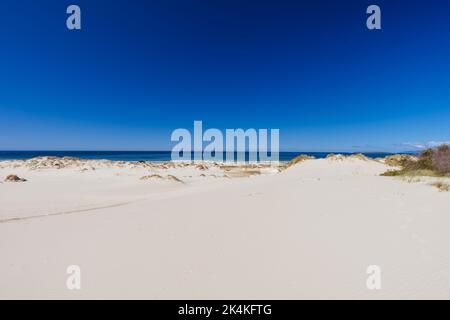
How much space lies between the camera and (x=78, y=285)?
332cm

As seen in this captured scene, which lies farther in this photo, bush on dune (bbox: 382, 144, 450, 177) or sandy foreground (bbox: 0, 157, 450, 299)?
bush on dune (bbox: 382, 144, 450, 177)

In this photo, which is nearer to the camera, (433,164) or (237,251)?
(237,251)

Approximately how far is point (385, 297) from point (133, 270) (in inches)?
137

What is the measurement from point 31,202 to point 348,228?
12.0 meters

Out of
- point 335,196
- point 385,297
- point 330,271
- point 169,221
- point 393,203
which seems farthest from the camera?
point 335,196

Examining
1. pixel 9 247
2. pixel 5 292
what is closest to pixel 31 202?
pixel 9 247

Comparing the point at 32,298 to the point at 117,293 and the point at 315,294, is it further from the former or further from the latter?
the point at 315,294

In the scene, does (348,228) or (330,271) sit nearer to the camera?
(330,271)

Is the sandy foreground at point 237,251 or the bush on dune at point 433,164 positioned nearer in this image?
the sandy foreground at point 237,251

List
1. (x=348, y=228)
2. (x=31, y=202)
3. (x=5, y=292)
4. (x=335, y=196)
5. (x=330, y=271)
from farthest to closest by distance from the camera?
(x=31, y=202)
(x=335, y=196)
(x=348, y=228)
(x=330, y=271)
(x=5, y=292)

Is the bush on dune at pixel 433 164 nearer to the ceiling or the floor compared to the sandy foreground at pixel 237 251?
nearer to the ceiling

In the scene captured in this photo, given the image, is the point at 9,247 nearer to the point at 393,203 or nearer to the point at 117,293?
the point at 117,293

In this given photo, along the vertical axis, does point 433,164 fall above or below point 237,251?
above

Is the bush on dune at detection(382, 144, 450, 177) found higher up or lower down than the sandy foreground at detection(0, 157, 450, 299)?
higher up
